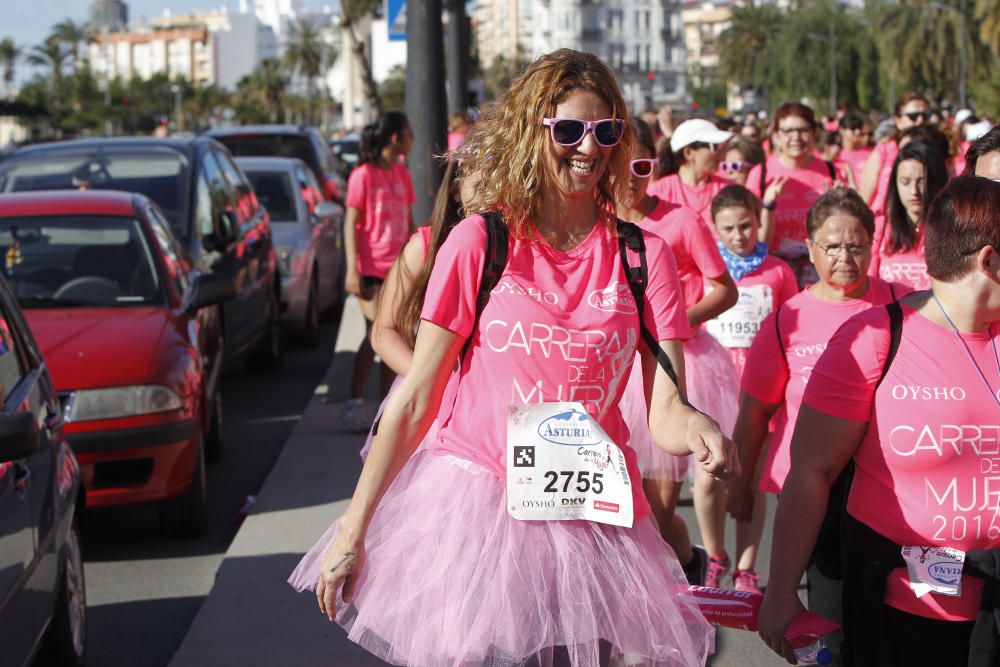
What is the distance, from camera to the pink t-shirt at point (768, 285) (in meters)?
6.69

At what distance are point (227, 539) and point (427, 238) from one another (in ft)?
10.0

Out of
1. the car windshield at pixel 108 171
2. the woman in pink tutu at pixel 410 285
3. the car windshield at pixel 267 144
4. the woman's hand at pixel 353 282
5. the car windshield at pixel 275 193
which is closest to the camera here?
the woman in pink tutu at pixel 410 285

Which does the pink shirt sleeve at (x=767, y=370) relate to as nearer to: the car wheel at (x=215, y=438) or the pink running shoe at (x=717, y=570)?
the pink running shoe at (x=717, y=570)

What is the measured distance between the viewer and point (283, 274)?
43.5 ft

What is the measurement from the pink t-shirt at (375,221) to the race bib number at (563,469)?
6.10 metres

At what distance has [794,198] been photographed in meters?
9.31

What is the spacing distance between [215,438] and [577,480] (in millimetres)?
6059

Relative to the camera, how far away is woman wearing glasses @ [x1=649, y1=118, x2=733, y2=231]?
784 cm

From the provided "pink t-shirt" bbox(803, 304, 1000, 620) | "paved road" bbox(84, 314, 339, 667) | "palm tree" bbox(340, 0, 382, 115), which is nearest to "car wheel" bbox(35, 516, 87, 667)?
"paved road" bbox(84, 314, 339, 667)

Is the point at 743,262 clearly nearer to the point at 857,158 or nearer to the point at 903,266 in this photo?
the point at 903,266

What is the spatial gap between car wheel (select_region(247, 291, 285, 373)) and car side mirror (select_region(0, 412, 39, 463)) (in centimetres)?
802

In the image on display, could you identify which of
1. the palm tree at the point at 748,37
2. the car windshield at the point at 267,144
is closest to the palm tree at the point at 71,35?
the palm tree at the point at 748,37

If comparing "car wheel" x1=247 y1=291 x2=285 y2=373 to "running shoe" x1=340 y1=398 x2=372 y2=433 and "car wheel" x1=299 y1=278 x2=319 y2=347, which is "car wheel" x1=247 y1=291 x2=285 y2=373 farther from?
"running shoe" x1=340 y1=398 x2=372 y2=433

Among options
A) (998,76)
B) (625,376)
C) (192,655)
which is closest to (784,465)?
(625,376)
